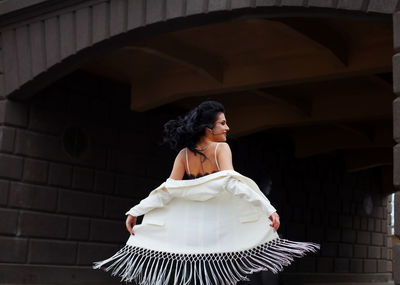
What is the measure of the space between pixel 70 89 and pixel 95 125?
0.76 metres

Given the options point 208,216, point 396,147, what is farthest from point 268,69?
point 208,216

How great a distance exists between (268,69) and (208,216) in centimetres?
575

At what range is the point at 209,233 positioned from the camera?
5.12 m

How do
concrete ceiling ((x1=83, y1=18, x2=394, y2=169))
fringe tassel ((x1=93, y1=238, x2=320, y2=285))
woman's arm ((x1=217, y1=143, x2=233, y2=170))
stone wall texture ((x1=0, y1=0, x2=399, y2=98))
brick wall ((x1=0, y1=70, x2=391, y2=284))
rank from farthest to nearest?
brick wall ((x1=0, y1=70, x2=391, y2=284)) < concrete ceiling ((x1=83, y1=18, x2=394, y2=169)) < stone wall texture ((x1=0, y1=0, x2=399, y2=98)) < woman's arm ((x1=217, y1=143, x2=233, y2=170)) < fringe tassel ((x1=93, y1=238, x2=320, y2=285))

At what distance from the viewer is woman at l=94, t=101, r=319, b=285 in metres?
4.98

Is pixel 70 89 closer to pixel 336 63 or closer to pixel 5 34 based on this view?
pixel 5 34

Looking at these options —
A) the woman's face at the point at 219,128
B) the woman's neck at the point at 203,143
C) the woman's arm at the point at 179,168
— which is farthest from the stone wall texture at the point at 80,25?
the woman's arm at the point at 179,168

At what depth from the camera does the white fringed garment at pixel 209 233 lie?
4.97 meters

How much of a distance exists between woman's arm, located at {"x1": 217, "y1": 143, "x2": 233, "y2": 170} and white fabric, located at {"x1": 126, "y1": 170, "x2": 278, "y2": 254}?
11 centimetres

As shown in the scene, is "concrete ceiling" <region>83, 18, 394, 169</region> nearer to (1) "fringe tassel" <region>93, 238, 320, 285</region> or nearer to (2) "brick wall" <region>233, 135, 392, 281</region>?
(2) "brick wall" <region>233, 135, 392, 281</region>

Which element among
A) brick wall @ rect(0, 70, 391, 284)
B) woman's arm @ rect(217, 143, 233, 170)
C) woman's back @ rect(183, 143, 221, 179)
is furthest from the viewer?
brick wall @ rect(0, 70, 391, 284)

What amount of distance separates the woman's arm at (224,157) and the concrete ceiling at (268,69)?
13.1 ft

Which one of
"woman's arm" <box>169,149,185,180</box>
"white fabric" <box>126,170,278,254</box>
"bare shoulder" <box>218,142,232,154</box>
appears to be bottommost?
"white fabric" <box>126,170,278,254</box>

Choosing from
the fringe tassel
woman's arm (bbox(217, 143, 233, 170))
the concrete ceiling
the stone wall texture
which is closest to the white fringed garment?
the fringe tassel
